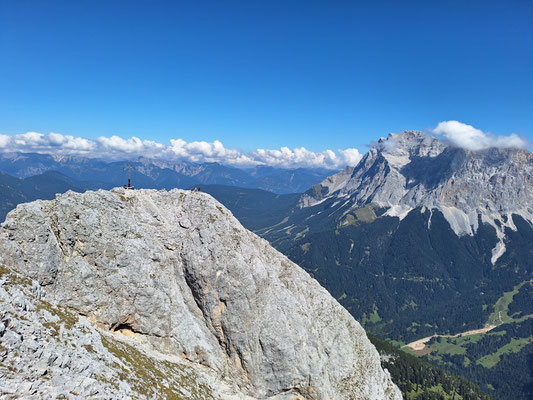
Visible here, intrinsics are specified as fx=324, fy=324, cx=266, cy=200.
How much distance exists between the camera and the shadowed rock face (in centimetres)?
4741

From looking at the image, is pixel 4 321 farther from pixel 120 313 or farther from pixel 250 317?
pixel 250 317

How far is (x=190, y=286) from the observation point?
193 ft

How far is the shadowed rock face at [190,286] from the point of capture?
47.4 metres

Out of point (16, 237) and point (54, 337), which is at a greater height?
point (16, 237)

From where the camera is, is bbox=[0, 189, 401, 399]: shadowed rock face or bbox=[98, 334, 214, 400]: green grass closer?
bbox=[98, 334, 214, 400]: green grass

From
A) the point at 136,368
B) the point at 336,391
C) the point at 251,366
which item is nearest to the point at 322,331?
the point at 336,391

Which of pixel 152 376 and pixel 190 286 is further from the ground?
pixel 190 286

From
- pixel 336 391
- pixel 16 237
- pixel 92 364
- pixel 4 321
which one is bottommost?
pixel 336 391

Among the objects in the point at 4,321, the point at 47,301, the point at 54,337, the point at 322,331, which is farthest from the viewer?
the point at 322,331

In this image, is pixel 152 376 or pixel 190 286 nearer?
pixel 152 376

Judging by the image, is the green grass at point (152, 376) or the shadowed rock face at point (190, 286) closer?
the green grass at point (152, 376)

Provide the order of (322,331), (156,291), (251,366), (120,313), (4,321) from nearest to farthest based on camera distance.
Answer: (4,321) < (120,313) < (156,291) < (251,366) < (322,331)

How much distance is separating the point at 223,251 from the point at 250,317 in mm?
13039

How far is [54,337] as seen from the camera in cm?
3303
